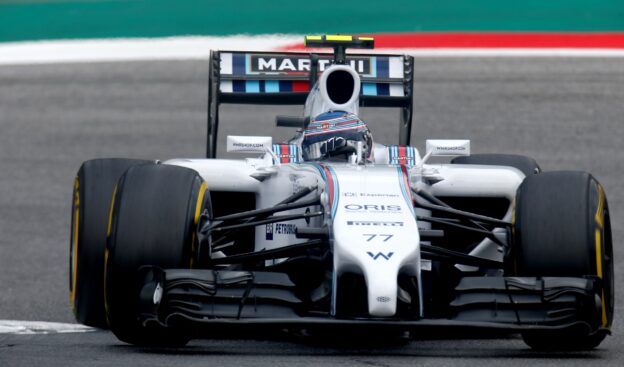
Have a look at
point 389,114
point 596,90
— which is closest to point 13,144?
point 389,114

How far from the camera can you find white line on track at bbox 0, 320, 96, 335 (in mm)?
8758

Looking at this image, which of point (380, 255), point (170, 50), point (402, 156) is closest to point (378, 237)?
point (380, 255)

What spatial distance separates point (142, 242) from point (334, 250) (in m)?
1.01

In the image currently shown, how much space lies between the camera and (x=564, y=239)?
7664mm

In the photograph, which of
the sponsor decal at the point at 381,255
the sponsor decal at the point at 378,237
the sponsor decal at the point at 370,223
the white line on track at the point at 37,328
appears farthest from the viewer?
the white line on track at the point at 37,328

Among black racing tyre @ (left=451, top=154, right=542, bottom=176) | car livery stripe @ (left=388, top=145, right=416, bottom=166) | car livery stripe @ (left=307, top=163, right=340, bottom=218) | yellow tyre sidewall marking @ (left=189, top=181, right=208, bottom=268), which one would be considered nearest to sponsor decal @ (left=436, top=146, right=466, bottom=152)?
car livery stripe @ (left=388, top=145, right=416, bottom=166)

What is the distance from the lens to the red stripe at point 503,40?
850 inches

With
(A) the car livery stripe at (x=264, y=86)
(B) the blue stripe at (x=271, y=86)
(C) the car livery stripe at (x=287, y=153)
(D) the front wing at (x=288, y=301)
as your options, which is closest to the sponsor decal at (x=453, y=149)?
(C) the car livery stripe at (x=287, y=153)

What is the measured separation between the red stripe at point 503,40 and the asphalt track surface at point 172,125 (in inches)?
27.6

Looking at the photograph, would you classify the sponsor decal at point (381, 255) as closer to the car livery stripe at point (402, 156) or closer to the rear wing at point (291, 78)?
the car livery stripe at point (402, 156)

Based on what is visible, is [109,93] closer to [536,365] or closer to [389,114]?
[389,114]

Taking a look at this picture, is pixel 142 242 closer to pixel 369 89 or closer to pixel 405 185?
pixel 405 185

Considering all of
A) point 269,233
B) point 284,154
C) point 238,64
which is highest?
point 238,64

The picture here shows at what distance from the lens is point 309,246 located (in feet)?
25.4
